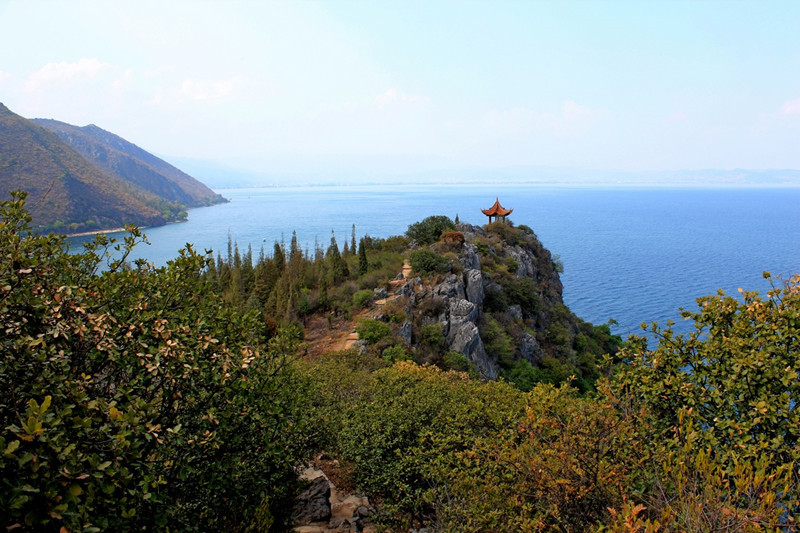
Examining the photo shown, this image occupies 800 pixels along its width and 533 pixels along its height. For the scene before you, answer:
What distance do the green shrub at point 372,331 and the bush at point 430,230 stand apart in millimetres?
18178

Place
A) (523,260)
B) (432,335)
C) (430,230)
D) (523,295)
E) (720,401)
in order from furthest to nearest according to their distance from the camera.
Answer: (523,260)
(430,230)
(523,295)
(432,335)
(720,401)

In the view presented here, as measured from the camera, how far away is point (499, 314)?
35000 mm

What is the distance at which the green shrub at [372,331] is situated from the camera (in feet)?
77.7

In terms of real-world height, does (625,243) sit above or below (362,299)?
below

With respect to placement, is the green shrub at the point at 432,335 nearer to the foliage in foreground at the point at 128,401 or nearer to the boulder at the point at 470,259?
the boulder at the point at 470,259

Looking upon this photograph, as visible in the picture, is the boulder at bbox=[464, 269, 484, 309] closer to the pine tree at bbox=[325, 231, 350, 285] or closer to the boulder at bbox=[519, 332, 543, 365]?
the boulder at bbox=[519, 332, 543, 365]

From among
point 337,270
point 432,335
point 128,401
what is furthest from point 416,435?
point 337,270

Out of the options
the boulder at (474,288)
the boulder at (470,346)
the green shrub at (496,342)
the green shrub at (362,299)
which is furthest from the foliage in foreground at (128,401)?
the boulder at (474,288)

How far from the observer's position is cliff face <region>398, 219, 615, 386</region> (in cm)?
2747

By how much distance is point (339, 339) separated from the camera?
25.4 m

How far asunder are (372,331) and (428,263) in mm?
10208

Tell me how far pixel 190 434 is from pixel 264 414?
121 centimetres

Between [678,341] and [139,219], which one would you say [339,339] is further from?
[139,219]

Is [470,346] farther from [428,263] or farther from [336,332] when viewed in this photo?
[428,263]
